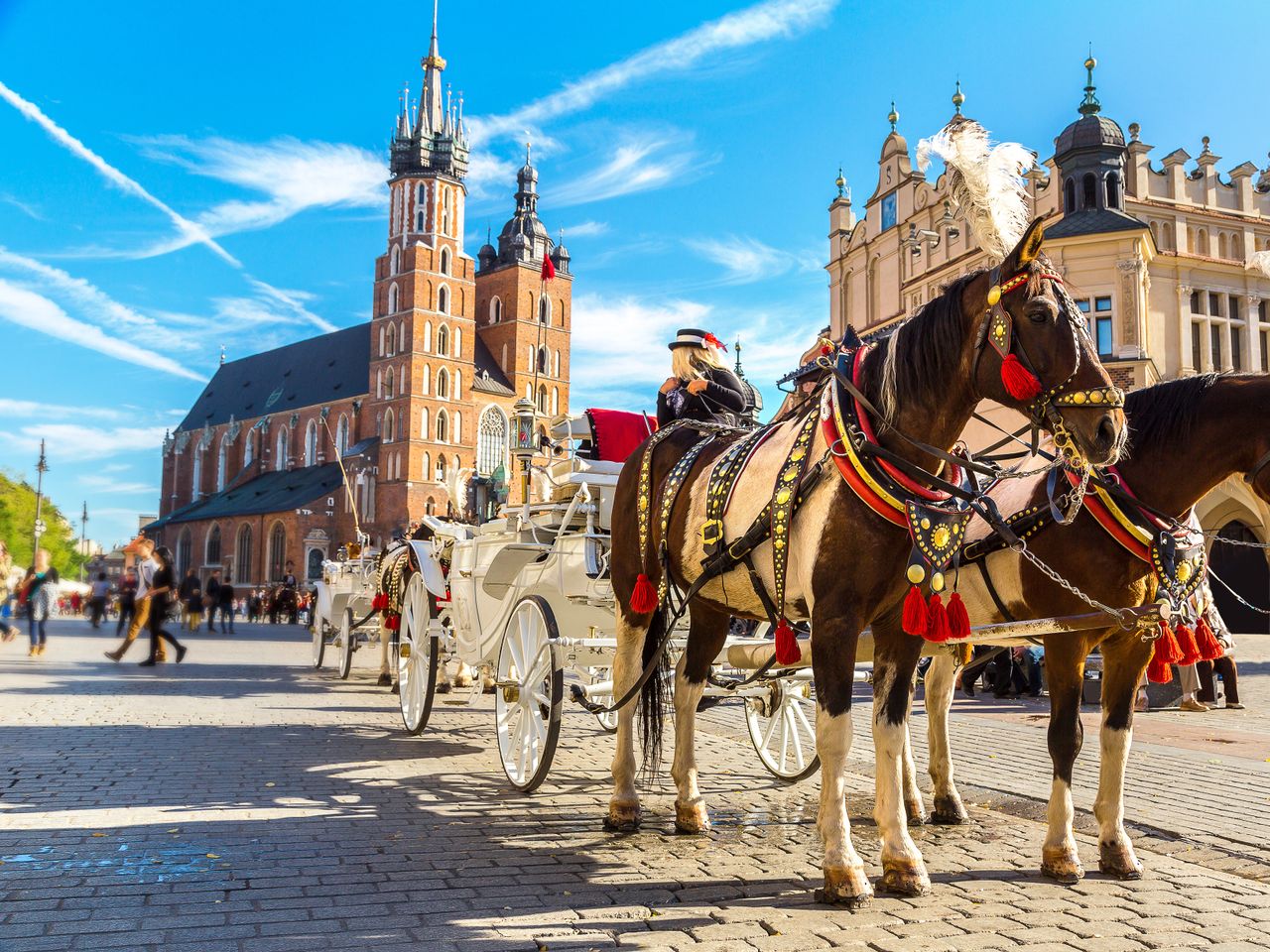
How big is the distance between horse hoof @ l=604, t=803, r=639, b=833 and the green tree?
205 feet

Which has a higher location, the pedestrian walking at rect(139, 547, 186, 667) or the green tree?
the green tree

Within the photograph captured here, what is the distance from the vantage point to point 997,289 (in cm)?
380

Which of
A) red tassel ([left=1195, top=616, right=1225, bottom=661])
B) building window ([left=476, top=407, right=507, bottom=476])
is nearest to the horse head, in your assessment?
red tassel ([left=1195, top=616, right=1225, bottom=661])

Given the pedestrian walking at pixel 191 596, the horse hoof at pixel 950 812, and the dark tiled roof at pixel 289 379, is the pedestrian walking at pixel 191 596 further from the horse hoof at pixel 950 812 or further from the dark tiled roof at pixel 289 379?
the dark tiled roof at pixel 289 379

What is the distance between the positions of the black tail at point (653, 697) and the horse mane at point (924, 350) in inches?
80.9

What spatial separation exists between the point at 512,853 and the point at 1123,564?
9.91ft

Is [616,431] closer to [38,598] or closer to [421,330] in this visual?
[38,598]

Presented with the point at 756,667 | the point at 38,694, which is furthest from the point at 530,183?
the point at 756,667

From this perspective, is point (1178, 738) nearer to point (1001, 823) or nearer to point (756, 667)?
point (1001, 823)

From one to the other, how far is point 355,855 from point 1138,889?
330cm

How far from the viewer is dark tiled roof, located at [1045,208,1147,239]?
25281 millimetres

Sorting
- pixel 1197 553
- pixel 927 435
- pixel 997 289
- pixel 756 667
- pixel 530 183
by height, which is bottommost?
pixel 756 667

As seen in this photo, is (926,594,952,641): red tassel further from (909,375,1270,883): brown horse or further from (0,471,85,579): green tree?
(0,471,85,579): green tree

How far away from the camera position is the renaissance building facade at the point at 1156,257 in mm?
25328
